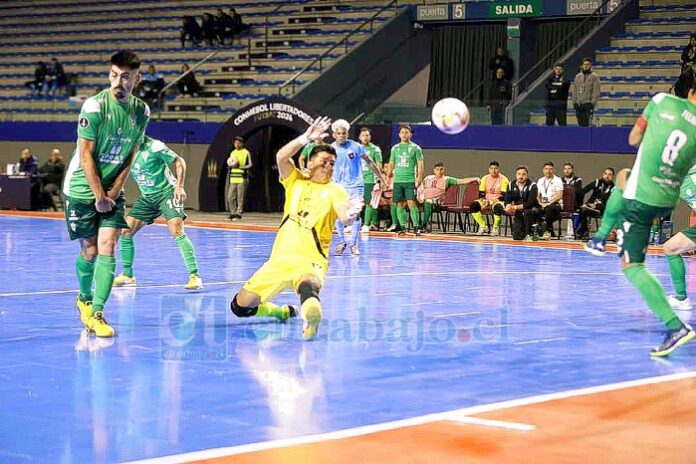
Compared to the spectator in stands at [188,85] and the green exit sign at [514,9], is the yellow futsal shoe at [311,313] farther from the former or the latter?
the spectator in stands at [188,85]

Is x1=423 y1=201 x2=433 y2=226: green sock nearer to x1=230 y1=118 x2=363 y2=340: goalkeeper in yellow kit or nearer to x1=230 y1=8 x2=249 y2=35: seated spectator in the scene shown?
x1=230 y1=8 x2=249 y2=35: seated spectator

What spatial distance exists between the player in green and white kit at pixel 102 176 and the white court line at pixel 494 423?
3.89m

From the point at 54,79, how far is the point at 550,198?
19374 millimetres

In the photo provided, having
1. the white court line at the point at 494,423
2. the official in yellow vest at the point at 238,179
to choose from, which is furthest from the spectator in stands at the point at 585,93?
the white court line at the point at 494,423

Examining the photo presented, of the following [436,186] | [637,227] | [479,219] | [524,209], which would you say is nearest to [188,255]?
[637,227]

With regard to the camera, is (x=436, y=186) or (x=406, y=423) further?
(x=436, y=186)

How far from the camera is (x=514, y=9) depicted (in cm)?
3083

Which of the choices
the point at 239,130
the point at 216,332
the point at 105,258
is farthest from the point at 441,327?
the point at 239,130

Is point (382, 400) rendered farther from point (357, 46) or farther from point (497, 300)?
point (357, 46)

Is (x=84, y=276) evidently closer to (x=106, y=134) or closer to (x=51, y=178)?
(x=106, y=134)

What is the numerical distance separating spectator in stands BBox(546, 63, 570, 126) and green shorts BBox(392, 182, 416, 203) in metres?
3.79

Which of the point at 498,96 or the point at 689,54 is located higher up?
the point at 689,54

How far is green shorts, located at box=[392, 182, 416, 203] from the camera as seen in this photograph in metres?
23.8

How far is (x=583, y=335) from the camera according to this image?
10.4 metres
